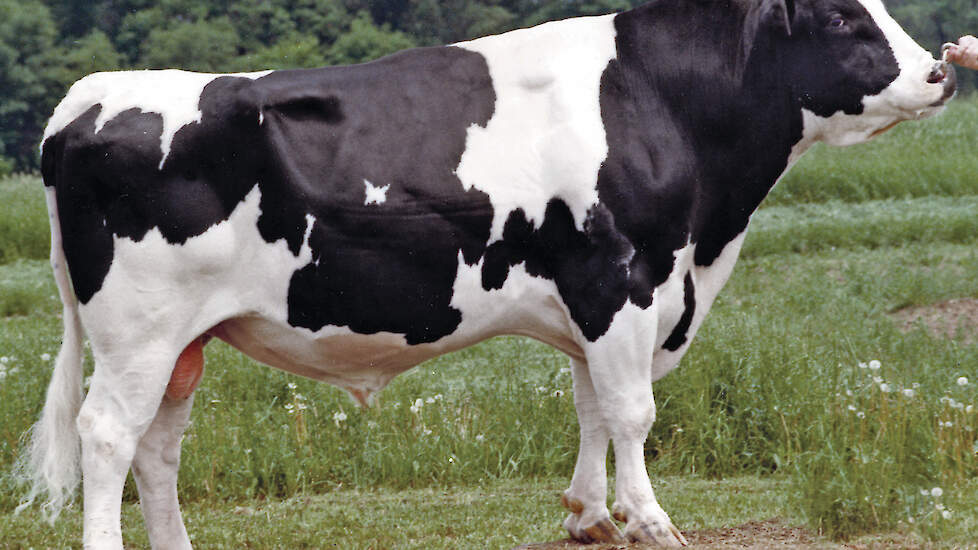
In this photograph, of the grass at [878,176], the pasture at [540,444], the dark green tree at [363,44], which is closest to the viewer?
the pasture at [540,444]

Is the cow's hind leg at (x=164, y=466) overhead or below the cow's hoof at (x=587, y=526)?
overhead

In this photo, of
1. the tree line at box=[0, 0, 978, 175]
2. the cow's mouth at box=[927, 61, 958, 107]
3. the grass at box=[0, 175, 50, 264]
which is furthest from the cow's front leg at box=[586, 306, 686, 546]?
the tree line at box=[0, 0, 978, 175]

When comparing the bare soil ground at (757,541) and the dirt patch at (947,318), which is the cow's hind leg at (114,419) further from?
the dirt patch at (947,318)

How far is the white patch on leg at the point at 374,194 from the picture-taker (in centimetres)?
424

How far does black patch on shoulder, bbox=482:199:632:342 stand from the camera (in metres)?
4.27

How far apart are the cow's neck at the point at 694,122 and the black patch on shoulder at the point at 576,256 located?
11 cm

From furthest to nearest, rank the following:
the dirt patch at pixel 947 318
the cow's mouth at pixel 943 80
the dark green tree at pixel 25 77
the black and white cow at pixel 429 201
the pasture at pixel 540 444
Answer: the dark green tree at pixel 25 77 → the dirt patch at pixel 947 318 → the pasture at pixel 540 444 → the cow's mouth at pixel 943 80 → the black and white cow at pixel 429 201

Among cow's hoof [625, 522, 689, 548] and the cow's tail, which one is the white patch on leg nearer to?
the cow's tail

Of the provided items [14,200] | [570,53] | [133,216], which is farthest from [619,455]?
[14,200]

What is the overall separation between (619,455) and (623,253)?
695mm

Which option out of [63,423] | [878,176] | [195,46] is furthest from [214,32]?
[63,423]

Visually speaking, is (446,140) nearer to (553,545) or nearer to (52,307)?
(553,545)

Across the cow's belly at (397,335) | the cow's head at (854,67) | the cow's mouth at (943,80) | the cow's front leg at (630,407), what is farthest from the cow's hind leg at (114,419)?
the cow's mouth at (943,80)

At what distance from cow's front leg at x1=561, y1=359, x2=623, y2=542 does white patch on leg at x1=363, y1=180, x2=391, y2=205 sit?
3.30ft
